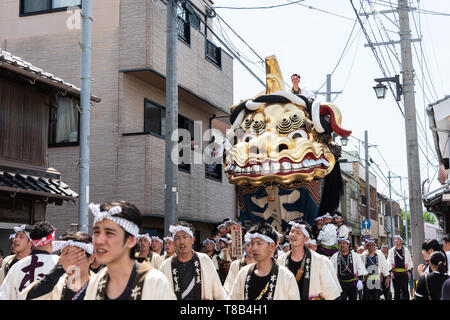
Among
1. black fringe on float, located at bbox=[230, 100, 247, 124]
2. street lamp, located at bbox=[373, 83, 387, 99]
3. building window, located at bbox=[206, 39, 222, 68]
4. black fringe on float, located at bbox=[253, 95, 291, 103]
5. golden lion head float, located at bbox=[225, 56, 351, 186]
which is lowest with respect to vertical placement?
golden lion head float, located at bbox=[225, 56, 351, 186]

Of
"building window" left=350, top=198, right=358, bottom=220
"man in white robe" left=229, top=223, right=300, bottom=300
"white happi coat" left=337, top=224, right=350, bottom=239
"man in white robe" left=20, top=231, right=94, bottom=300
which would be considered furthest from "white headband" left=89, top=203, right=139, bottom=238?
"building window" left=350, top=198, right=358, bottom=220

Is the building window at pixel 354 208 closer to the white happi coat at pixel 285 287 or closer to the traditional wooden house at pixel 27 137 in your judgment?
the traditional wooden house at pixel 27 137

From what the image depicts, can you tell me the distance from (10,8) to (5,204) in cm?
763

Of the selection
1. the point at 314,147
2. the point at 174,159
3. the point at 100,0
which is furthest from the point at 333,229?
the point at 100,0

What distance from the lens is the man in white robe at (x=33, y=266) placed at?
A: 17.7 feet

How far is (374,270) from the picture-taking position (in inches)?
550

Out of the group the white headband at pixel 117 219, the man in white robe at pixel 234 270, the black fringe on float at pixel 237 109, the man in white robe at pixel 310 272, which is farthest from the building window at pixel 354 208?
the white headband at pixel 117 219

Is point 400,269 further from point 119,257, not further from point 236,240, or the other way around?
point 119,257

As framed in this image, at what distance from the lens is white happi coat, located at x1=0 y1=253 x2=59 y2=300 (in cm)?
536

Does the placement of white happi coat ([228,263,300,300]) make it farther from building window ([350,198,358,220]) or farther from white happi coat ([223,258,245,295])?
building window ([350,198,358,220])

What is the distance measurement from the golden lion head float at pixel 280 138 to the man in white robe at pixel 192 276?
305 centimetres

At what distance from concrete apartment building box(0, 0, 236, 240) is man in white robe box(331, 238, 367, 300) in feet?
16.4
